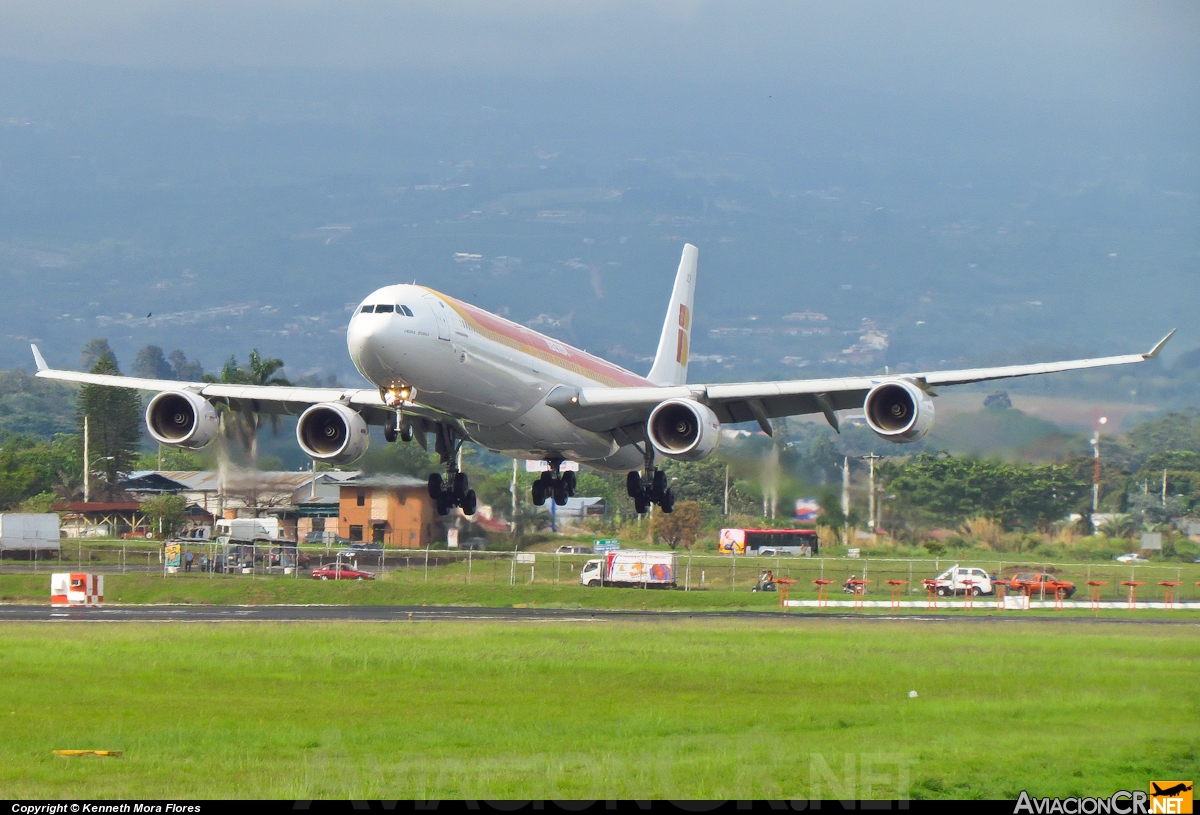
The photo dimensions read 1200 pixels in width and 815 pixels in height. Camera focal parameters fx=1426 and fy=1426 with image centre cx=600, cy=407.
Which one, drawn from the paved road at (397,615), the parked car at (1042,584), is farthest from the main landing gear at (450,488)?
the parked car at (1042,584)

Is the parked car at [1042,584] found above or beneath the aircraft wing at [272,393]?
beneath

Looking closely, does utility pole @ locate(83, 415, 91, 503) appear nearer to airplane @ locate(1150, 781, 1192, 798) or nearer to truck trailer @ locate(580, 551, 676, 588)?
truck trailer @ locate(580, 551, 676, 588)

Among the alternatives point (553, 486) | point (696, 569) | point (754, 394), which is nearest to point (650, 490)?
point (553, 486)

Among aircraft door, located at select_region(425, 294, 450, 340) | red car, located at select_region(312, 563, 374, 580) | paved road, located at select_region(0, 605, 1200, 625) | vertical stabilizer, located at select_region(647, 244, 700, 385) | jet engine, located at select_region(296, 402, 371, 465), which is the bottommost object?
paved road, located at select_region(0, 605, 1200, 625)

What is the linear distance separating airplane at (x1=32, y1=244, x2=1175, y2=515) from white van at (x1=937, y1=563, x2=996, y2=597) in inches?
641

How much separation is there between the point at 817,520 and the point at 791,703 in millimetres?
30537

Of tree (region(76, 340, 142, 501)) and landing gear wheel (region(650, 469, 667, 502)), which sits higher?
tree (region(76, 340, 142, 501))

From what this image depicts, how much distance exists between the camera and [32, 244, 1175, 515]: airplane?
109 ft

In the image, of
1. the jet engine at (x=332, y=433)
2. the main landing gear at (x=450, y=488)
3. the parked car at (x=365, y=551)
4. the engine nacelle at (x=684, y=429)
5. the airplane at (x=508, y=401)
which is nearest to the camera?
Answer: the airplane at (x=508, y=401)

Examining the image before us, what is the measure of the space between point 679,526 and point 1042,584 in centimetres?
1884

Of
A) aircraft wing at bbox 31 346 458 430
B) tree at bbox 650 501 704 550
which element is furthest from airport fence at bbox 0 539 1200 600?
aircraft wing at bbox 31 346 458 430

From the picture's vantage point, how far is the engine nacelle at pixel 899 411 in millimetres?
36469

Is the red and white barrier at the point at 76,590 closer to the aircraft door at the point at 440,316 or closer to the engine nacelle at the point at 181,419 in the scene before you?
the engine nacelle at the point at 181,419

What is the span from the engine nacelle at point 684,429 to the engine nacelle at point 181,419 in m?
12.1
